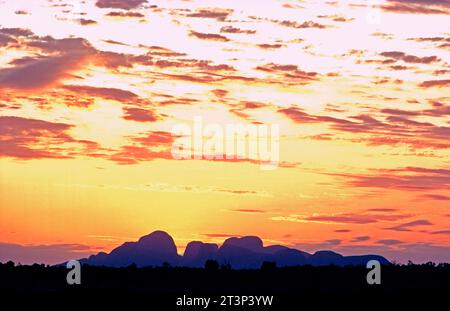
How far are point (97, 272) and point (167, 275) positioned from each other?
5.53m

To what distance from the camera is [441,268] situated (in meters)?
82.8
